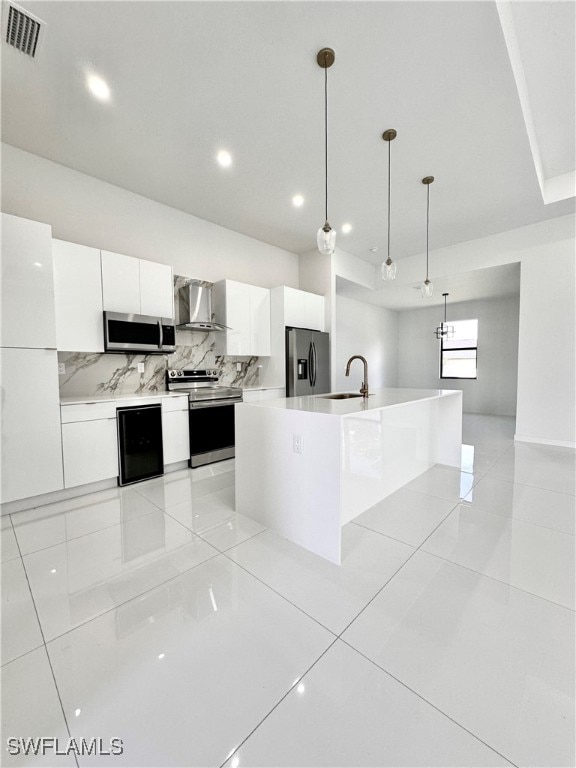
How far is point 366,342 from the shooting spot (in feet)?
26.1

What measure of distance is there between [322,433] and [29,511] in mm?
2562

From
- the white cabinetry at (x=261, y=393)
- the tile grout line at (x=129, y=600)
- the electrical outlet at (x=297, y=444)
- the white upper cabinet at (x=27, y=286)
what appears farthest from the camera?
the white cabinetry at (x=261, y=393)

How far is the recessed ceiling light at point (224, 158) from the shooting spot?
9.85 feet

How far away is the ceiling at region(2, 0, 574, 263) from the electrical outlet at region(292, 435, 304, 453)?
2544 mm

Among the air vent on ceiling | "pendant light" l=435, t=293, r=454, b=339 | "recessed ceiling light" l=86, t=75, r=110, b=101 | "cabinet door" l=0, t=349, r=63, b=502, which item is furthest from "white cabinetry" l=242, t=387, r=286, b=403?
"pendant light" l=435, t=293, r=454, b=339

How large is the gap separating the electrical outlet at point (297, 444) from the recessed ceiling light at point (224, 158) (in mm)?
2806

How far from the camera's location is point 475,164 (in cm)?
323

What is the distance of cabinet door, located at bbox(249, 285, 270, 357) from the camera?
4609mm

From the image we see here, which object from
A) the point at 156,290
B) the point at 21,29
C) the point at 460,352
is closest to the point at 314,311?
the point at 156,290

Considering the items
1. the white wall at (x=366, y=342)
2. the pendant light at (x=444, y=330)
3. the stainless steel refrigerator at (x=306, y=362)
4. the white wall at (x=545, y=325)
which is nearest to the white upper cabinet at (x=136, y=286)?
the stainless steel refrigerator at (x=306, y=362)

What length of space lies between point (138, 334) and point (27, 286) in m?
1.02

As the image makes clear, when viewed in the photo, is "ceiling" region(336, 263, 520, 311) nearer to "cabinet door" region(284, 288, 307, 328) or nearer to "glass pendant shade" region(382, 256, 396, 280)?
"cabinet door" region(284, 288, 307, 328)

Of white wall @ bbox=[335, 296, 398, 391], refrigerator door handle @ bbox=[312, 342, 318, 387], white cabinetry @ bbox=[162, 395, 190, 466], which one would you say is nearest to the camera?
white cabinetry @ bbox=[162, 395, 190, 466]

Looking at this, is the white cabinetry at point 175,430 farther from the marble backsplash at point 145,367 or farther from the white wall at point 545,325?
the white wall at point 545,325
